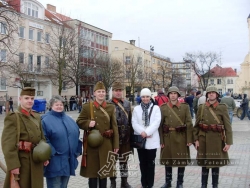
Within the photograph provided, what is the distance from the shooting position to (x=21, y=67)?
32.0m

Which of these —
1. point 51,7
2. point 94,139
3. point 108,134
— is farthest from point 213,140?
point 51,7

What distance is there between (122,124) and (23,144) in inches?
85.5

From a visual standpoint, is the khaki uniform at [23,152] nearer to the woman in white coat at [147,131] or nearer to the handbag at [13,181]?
the handbag at [13,181]

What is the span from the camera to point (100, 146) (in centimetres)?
486

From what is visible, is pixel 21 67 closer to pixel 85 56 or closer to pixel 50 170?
pixel 85 56

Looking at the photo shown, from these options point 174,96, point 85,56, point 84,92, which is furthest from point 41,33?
point 174,96

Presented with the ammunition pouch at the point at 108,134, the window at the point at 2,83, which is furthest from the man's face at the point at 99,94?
the window at the point at 2,83

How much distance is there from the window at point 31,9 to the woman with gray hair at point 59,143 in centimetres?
3560

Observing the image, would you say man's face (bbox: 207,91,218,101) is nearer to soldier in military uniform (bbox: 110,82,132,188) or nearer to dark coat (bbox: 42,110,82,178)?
soldier in military uniform (bbox: 110,82,132,188)

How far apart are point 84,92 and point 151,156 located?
40.6 m

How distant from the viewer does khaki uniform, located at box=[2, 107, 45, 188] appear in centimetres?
363

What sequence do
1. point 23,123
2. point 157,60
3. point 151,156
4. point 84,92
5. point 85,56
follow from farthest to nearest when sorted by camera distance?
point 157,60
point 84,92
point 85,56
point 151,156
point 23,123

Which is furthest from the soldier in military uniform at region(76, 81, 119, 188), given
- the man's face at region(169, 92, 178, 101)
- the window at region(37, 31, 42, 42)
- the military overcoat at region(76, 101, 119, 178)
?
the window at region(37, 31, 42, 42)

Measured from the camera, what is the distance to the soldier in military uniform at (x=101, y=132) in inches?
190
